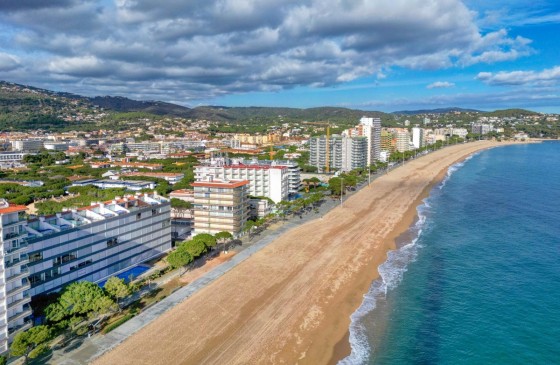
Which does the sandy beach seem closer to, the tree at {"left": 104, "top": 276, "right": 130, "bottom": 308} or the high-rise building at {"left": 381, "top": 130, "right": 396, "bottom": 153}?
the tree at {"left": 104, "top": 276, "right": 130, "bottom": 308}

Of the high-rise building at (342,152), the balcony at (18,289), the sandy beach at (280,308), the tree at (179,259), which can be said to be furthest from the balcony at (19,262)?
the high-rise building at (342,152)

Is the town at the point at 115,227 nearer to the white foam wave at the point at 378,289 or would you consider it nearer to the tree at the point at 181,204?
the tree at the point at 181,204

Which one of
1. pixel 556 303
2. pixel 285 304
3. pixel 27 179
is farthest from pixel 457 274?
pixel 27 179

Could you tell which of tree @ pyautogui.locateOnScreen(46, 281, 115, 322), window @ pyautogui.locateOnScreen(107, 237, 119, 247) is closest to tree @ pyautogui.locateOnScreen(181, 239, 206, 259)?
window @ pyautogui.locateOnScreen(107, 237, 119, 247)

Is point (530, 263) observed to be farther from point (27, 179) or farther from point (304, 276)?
point (27, 179)

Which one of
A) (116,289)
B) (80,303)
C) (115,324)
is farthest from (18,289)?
(116,289)

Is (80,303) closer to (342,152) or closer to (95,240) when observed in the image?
(95,240)

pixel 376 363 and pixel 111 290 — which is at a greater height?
pixel 111 290
